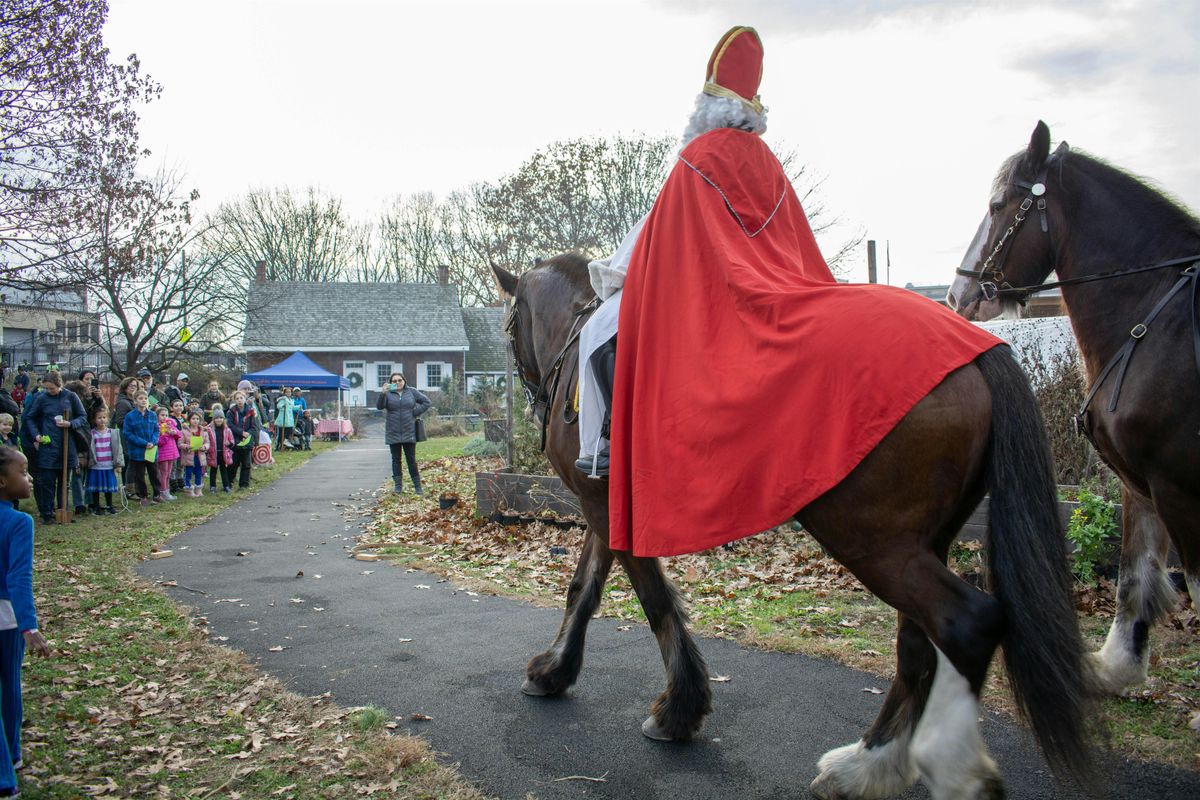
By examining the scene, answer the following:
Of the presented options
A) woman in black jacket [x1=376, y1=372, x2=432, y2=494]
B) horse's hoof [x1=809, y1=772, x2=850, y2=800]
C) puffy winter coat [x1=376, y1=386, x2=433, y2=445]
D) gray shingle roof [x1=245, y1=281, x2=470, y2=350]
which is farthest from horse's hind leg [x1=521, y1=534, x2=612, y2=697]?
gray shingle roof [x1=245, y1=281, x2=470, y2=350]

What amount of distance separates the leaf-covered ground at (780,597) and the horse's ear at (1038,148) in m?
2.71

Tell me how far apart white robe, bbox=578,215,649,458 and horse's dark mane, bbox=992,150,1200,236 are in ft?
6.86

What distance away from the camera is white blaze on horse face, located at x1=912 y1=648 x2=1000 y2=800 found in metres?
2.39

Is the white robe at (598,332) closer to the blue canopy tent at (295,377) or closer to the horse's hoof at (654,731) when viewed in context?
the horse's hoof at (654,731)

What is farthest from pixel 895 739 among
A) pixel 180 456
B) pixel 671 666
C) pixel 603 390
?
pixel 180 456

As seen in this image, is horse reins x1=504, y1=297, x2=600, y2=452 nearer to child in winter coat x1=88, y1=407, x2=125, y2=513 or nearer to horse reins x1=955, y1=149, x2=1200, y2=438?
horse reins x1=955, y1=149, x2=1200, y2=438

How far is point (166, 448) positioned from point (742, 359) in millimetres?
13151

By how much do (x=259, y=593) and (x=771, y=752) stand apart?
5.28 metres

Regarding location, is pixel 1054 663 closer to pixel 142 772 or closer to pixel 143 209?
pixel 142 772

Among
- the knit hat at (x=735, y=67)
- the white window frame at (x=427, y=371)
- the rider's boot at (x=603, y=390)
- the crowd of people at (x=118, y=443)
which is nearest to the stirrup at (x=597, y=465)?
the rider's boot at (x=603, y=390)

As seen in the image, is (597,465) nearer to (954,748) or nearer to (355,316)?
(954,748)

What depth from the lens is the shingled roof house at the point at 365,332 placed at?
4325cm

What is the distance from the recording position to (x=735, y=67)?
11.9ft

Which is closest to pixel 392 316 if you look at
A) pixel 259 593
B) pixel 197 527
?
pixel 197 527
